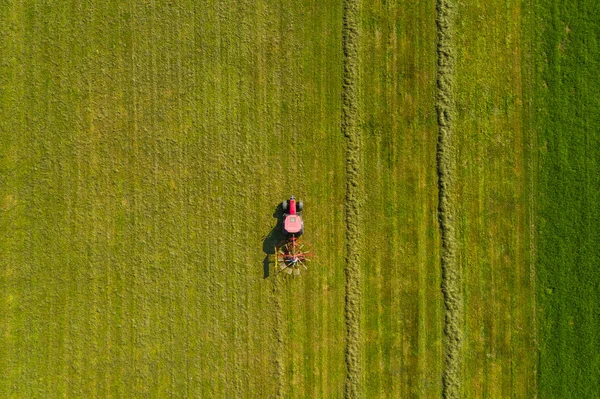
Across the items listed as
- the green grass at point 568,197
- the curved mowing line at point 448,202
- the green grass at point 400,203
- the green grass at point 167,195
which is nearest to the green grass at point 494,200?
the curved mowing line at point 448,202

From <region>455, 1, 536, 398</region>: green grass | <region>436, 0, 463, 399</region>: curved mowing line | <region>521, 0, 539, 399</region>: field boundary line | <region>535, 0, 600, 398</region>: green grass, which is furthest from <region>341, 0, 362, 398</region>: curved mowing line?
<region>535, 0, 600, 398</region>: green grass

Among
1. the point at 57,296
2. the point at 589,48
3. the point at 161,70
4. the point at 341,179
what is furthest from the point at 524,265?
the point at 57,296

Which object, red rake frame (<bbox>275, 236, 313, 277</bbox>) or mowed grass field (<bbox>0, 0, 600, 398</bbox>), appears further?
red rake frame (<bbox>275, 236, 313, 277</bbox>)

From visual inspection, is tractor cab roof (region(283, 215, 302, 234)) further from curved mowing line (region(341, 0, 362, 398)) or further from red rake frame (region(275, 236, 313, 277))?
curved mowing line (region(341, 0, 362, 398))

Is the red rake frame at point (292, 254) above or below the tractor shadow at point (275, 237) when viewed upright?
below

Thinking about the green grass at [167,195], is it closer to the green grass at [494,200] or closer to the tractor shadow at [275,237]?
the tractor shadow at [275,237]

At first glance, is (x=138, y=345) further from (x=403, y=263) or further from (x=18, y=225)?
(x=403, y=263)
